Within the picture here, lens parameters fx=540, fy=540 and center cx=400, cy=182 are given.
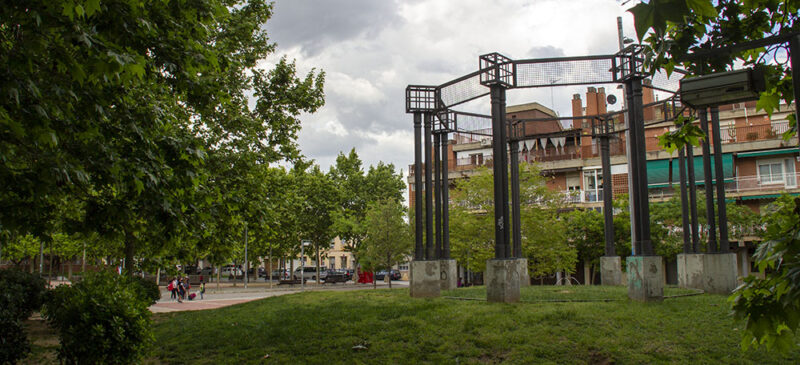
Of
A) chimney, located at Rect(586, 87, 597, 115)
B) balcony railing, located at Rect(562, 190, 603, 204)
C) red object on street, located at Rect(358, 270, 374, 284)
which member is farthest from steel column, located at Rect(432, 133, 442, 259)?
red object on street, located at Rect(358, 270, 374, 284)

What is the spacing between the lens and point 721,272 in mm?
15234

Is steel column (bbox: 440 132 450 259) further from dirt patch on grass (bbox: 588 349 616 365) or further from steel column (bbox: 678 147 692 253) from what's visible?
dirt patch on grass (bbox: 588 349 616 365)

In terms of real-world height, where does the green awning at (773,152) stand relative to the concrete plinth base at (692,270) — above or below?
above

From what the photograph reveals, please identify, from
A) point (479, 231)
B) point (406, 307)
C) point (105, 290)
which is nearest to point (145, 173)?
point (105, 290)

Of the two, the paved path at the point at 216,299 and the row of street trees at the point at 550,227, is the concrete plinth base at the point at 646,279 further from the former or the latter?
the row of street trees at the point at 550,227

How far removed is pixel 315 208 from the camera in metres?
50.6

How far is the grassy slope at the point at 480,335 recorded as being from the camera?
341 inches

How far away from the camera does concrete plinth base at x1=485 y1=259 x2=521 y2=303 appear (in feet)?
43.0

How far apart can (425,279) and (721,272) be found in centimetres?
835

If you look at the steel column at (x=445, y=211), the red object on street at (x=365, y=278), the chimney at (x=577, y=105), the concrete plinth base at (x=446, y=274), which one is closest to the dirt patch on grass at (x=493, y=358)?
the concrete plinth base at (x=446, y=274)

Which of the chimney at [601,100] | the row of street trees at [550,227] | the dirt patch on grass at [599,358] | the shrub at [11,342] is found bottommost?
the dirt patch on grass at [599,358]

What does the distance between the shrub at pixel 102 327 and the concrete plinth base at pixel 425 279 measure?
831 cm

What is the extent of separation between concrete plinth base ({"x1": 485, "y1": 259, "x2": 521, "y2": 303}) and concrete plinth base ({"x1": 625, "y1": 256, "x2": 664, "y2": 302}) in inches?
107

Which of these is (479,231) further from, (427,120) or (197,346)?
(197,346)
